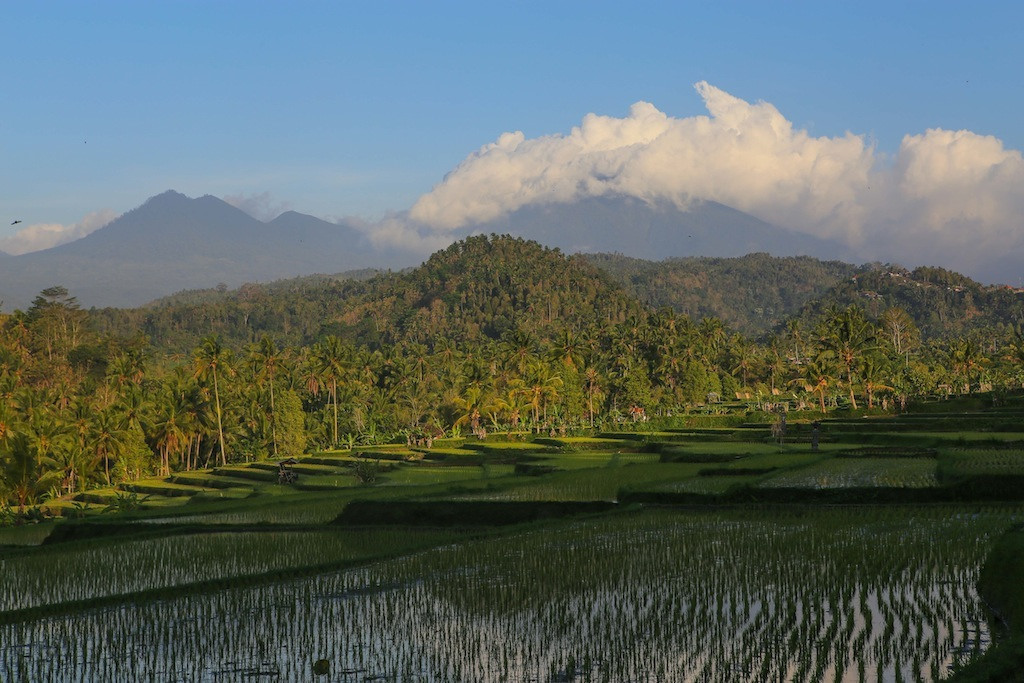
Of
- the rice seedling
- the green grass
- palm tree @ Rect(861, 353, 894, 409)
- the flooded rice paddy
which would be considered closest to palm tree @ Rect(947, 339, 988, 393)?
palm tree @ Rect(861, 353, 894, 409)

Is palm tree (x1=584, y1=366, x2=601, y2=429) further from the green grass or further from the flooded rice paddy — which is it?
the flooded rice paddy

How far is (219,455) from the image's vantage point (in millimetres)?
74562

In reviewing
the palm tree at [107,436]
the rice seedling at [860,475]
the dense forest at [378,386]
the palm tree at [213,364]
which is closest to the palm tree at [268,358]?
the dense forest at [378,386]

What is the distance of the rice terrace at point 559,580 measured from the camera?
12.5 meters

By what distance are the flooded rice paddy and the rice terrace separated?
0.19 ft

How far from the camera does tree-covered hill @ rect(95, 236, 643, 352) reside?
14900 cm

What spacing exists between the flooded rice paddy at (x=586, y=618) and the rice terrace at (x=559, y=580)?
6 centimetres

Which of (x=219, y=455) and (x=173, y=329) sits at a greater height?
(x=173, y=329)

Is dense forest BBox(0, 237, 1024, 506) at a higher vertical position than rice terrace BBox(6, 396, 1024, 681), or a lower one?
higher

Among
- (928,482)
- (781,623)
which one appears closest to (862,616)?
(781,623)

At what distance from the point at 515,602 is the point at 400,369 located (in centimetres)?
7758

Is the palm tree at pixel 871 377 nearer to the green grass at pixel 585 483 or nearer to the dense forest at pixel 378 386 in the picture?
the dense forest at pixel 378 386

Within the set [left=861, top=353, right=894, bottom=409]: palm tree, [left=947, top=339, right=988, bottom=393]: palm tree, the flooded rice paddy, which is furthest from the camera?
[left=947, top=339, right=988, bottom=393]: palm tree

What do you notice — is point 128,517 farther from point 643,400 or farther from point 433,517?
point 643,400
